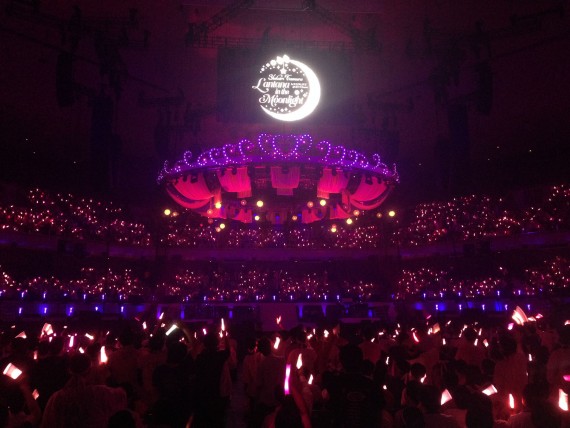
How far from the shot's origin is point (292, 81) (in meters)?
10.7

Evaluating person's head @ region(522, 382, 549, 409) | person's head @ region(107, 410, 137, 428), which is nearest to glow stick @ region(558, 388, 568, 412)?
person's head @ region(522, 382, 549, 409)

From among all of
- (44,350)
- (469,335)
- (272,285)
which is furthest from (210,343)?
(272,285)

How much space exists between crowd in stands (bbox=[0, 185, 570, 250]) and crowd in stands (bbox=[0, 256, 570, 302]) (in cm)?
147

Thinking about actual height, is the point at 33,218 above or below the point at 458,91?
below

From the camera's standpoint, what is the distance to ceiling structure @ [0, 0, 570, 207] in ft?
33.3

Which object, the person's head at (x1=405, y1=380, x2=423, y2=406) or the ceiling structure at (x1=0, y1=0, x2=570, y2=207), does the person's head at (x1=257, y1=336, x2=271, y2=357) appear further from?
the ceiling structure at (x1=0, y1=0, x2=570, y2=207)

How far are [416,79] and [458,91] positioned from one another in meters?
1.66

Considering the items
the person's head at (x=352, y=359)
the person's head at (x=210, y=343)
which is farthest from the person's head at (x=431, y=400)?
the person's head at (x=210, y=343)

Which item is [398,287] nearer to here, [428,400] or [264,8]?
[264,8]

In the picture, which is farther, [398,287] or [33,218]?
[398,287]

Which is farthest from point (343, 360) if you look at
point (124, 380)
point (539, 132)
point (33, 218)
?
point (33, 218)

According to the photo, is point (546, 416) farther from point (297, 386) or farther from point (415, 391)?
point (297, 386)

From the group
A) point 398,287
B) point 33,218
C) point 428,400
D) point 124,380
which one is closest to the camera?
point 428,400

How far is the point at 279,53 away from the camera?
10.6 m
